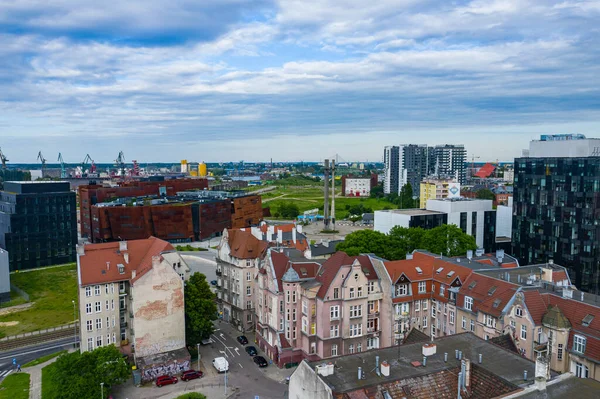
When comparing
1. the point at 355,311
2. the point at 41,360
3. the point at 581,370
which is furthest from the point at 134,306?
the point at 581,370

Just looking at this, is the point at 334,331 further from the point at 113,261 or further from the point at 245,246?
the point at 113,261

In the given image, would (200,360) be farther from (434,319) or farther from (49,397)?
(434,319)

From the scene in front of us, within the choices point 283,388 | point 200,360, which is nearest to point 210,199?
point 200,360

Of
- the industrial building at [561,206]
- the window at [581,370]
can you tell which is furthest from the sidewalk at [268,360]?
the industrial building at [561,206]

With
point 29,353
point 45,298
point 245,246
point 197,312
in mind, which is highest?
point 245,246

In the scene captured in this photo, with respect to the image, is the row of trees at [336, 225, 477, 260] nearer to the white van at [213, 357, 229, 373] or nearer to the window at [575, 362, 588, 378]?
the white van at [213, 357, 229, 373]

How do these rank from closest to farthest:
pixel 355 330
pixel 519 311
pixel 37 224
Result: pixel 519 311 < pixel 355 330 < pixel 37 224

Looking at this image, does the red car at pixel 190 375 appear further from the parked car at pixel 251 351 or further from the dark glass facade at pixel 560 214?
the dark glass facade at pixel 560 214

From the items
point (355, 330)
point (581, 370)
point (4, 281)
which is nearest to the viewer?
point (581, 370)
